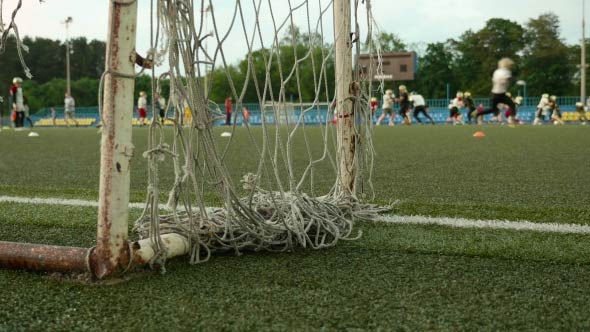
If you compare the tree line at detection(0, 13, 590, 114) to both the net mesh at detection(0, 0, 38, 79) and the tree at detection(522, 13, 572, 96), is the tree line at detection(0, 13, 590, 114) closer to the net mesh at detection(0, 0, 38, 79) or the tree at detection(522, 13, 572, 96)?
the tree at detection(522, 13, 572, 96)

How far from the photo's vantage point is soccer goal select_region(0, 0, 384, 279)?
1.59 m

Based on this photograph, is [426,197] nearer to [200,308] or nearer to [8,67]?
[200,308]

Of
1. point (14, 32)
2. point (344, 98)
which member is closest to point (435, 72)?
point (344, 98)

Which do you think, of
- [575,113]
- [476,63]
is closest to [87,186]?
[575,113]

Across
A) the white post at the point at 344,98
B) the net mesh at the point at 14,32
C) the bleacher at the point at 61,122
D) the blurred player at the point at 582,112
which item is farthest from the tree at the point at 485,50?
the net mesh at the point at 14,32

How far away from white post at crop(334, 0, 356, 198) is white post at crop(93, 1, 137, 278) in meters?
1.31

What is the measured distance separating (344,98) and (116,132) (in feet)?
4.55

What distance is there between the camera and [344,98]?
9.04 feet

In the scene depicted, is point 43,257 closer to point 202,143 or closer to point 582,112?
point 202,143

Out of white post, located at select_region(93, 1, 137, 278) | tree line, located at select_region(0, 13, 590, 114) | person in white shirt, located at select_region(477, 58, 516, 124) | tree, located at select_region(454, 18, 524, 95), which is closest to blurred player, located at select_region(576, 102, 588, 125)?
person in white shirt, located at select_region(477, 58, 516, 124)

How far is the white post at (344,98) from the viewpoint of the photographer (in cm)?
272

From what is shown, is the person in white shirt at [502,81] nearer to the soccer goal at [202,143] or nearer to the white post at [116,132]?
the soccer goal at [202,143]

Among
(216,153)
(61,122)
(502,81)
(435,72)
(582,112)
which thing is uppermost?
(435,72)

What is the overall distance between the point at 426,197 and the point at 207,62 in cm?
181
